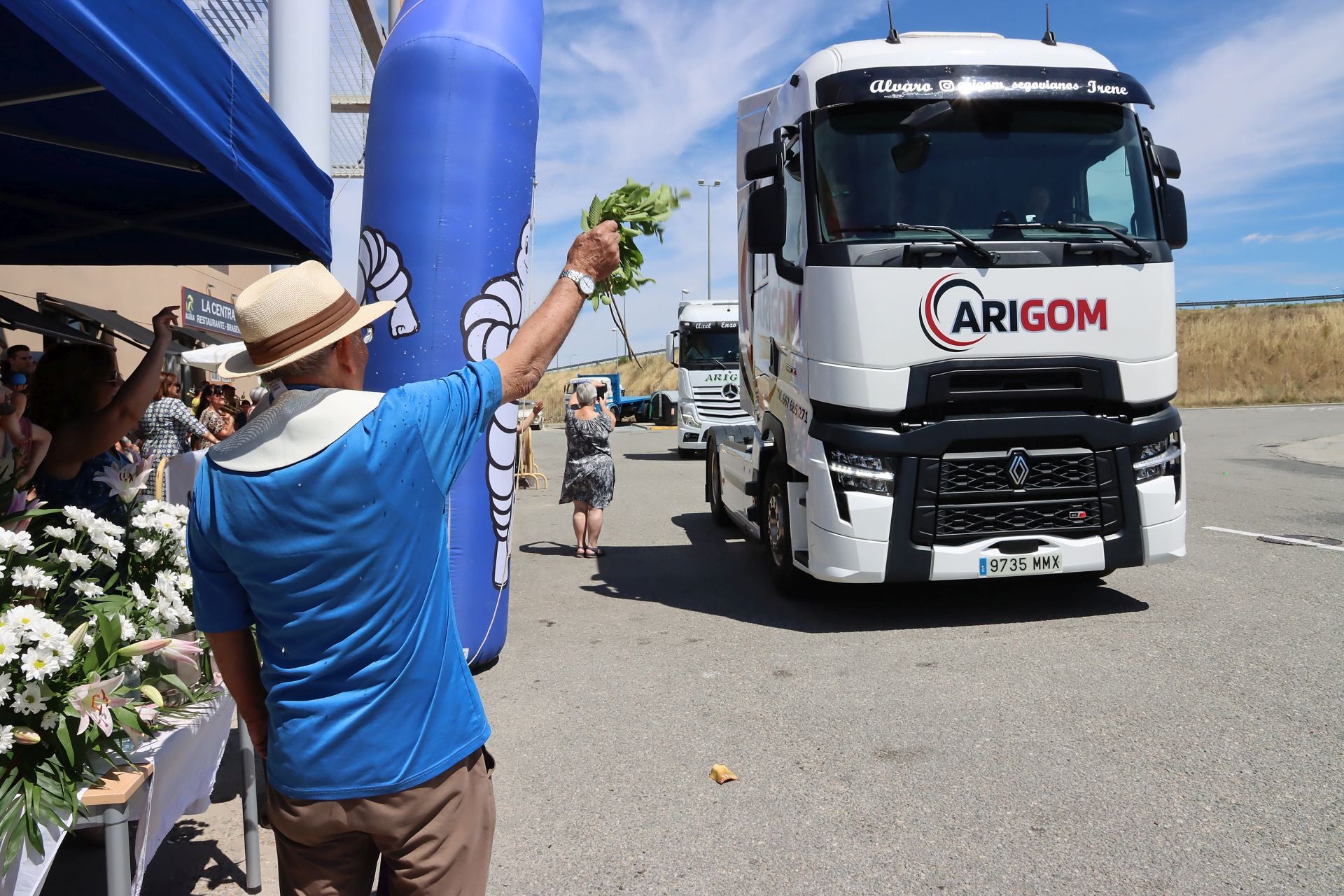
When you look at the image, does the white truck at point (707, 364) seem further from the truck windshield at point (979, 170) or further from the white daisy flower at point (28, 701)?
the white daisy flower at point (28, 701)

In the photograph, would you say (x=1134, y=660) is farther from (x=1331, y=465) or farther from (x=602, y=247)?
(x=1331, y=465)

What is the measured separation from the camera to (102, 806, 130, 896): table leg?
2.34m

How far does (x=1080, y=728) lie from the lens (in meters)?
4.45

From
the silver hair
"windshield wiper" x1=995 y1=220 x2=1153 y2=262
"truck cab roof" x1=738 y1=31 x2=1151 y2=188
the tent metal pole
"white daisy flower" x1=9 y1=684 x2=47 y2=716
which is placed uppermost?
the tent metal pole

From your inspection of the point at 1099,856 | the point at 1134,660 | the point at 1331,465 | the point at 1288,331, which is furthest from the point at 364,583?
the point at 1288,331

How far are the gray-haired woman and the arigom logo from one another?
4085 millimetres

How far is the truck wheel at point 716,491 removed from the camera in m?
11.0

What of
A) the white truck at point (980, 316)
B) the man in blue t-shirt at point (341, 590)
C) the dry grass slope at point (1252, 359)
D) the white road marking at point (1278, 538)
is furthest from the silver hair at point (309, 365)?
the dry grass slope at point (1252, 359)

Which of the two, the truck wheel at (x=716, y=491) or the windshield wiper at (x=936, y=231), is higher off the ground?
the windshield wiper at (x=936, y=231)

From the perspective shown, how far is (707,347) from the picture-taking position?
20141 mm

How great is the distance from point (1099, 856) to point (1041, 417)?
3.22 m

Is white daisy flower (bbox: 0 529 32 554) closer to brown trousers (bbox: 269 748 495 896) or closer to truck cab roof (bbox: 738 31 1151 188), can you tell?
brown trousers (bbox: 269 748 495 896)

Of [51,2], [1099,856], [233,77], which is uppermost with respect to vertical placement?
[233,77]

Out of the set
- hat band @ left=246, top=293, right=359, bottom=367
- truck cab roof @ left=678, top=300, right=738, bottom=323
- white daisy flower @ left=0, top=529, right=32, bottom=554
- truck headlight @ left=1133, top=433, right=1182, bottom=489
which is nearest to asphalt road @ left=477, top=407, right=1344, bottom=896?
truck headlight @ left=1133, top=433, right=1182, bottom=489
